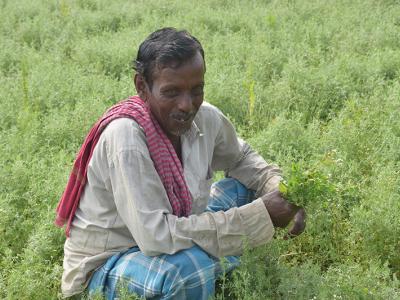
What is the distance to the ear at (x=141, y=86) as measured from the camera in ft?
9.79

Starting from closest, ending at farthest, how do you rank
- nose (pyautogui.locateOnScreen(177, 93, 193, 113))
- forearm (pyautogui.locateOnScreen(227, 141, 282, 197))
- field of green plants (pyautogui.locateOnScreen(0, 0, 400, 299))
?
nose (pyautogui.locateOnScreen(177, 93, 193, 113)) < field of green plants (pyautogui.locateOnScreen(0, 0, 400, 299)) < forearm (pyautogui.locateOnScreen(227, 141, 282, 197))

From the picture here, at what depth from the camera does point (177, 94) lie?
292 cm

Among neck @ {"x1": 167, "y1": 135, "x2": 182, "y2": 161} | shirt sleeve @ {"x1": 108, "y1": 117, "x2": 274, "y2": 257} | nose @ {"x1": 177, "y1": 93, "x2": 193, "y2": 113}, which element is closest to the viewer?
shirt sleeve @ {"x1": 108, "y1": 117, "x2": 274, "y2": 257}

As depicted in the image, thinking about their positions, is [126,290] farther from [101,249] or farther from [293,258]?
[293,258]

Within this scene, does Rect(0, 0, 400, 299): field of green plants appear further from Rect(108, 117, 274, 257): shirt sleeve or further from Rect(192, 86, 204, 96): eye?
Rect(192, 86, 204, 96): eye

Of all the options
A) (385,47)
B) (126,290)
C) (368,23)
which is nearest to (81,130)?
(126,290)

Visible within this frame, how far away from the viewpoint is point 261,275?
3006 mm

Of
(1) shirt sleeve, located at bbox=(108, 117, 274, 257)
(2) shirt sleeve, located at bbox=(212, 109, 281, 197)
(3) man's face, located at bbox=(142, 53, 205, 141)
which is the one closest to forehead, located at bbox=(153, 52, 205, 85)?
(3) man's face, located at bbox=(142, 53, 205, 141)

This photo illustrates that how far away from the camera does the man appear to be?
281 cm

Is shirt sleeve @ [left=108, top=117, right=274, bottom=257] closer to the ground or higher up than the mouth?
closer to the ground

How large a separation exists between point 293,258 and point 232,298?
22.0 inches

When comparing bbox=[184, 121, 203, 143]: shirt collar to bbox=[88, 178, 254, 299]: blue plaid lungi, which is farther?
bbox=[184, 121, 203, 143]: shirt collar

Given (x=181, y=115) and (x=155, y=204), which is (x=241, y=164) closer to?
(x=181, y=115)

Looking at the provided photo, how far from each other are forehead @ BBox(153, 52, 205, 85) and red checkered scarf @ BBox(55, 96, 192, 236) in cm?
19
